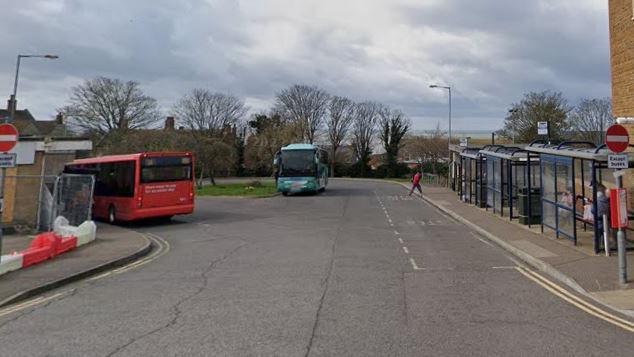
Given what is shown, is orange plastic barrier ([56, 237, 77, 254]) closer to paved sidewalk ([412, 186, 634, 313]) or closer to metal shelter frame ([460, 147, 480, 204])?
paved sidewalk ([412, 186, 634, 313])

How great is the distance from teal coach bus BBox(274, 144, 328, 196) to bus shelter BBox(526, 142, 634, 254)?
73.9 ft

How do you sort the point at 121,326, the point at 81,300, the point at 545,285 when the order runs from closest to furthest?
the point at 121,326, the point at 81,300, the point at 545,285

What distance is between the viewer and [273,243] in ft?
48.4

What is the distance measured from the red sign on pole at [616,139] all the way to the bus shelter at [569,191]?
271cm

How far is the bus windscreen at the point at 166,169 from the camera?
2025 cm

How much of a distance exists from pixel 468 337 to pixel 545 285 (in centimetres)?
380

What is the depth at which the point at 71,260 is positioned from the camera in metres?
11.9

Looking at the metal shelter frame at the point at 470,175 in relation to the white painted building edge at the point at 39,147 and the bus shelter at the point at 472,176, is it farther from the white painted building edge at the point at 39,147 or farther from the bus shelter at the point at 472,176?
the white painted building edge at the point at 39,147

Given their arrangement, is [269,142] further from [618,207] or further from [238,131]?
[618,207]

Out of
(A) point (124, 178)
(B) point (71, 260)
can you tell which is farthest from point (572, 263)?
(A) point (124, 178)

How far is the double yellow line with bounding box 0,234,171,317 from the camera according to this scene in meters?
8.06

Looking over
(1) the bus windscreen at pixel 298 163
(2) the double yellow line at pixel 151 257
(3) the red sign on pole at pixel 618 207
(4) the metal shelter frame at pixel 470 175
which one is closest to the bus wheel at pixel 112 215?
(2) the double yellow line at pixel 151 257

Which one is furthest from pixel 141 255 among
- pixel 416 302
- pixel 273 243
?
pixel 416 302

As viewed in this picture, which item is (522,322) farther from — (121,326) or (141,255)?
(141,255)
